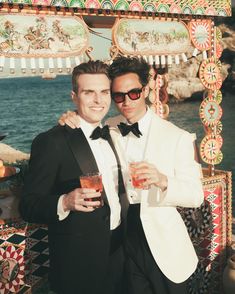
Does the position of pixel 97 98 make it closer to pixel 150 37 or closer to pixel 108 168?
pixel 108 168

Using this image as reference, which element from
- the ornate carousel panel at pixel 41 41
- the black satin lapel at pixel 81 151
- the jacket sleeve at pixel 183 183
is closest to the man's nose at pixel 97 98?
the black satin lapel at pixel 81 151

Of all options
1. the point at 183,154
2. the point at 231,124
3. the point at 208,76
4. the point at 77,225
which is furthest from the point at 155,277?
the point at 231,124

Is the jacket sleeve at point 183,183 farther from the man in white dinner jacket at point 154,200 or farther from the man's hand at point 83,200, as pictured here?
the man's hand at point 83,200

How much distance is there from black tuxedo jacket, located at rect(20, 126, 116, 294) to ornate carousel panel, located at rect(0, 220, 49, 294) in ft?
4.68

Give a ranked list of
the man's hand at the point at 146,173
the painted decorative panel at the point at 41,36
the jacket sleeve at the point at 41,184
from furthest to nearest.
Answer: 1. the painted decorative panel at the point at 41,36
2. the jacket sleeve at the point at 41,184
3. the man's hand at the point at 146,173

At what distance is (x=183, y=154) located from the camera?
11.2 feet

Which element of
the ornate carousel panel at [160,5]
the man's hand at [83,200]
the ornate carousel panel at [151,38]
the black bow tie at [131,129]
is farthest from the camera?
the ornate carousel panel at [151,38]

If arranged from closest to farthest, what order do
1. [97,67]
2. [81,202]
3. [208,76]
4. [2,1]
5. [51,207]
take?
[81,202], [51,207], [97,67], [2,1], [208,76]

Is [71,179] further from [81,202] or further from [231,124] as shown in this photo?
[231,124]

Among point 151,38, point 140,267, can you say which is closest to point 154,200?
point 140,267

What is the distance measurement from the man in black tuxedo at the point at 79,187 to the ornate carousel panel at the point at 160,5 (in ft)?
5.91

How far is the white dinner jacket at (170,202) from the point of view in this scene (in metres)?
3.34

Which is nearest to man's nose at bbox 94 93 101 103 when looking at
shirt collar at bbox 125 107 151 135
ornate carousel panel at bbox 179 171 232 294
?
shirt collar at bbox 125 107 151 135

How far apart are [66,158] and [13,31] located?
1.95 meters
